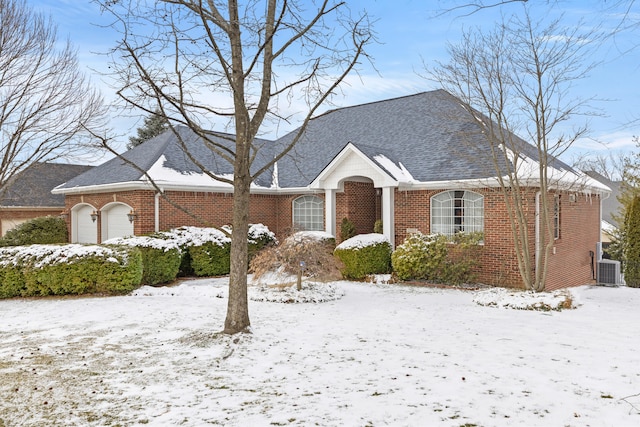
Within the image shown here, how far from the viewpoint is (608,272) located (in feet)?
47.0

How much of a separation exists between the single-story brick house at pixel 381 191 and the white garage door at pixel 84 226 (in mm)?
40

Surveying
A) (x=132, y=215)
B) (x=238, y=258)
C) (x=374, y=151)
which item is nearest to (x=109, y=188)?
(x=132, y=215)

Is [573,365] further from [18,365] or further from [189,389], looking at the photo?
[18,365]

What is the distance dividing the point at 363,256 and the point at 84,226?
37.5 ft

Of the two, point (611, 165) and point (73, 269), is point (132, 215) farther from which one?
point (611, 165)

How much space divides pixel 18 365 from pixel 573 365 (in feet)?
24.0

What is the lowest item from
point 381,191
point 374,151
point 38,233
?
point 38,233

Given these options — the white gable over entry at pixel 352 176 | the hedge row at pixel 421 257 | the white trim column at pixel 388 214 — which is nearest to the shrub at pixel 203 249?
the white gable over entry at pixel 352 176

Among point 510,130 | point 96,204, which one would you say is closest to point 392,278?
point 510,130

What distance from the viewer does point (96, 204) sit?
16906mm

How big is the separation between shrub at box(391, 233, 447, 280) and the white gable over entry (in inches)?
53.2

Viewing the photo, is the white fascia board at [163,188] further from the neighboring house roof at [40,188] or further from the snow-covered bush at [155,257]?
the neighboring house roof at [40,188]

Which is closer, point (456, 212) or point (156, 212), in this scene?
point (456, 212)

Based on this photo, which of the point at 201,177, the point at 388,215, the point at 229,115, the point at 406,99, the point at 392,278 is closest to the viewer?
the point at 229,115
